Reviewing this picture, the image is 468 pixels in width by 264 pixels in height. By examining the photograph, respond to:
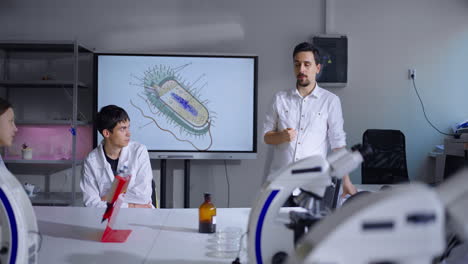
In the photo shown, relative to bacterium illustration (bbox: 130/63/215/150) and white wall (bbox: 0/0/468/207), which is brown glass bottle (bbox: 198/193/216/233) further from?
white wall (bbox: 0/0/468/207)

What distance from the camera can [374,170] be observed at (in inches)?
152

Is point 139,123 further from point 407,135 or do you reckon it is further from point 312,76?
point 407,135

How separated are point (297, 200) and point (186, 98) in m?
3.23

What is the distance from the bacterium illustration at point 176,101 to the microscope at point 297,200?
10.2 feet

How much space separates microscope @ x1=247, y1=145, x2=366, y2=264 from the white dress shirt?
5.94 feet

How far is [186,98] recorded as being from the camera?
4188 mm

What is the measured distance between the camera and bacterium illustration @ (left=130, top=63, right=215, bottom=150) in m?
4.14

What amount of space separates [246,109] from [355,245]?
3.55 metres

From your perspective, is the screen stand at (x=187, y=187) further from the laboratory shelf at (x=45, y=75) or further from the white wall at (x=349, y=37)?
the laboratory shelf at (x=45, y=75)

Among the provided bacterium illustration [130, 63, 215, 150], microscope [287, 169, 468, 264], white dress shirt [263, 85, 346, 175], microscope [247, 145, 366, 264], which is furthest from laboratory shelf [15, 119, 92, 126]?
microscope [287, 169, 468, 264]

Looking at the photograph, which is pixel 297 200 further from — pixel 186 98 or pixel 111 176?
pixel 186 98

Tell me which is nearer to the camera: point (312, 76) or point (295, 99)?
point (312, 76)

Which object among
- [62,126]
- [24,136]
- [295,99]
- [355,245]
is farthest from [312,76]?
[24,136]

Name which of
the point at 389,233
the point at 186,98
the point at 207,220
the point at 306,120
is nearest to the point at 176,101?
the point at 186,98
